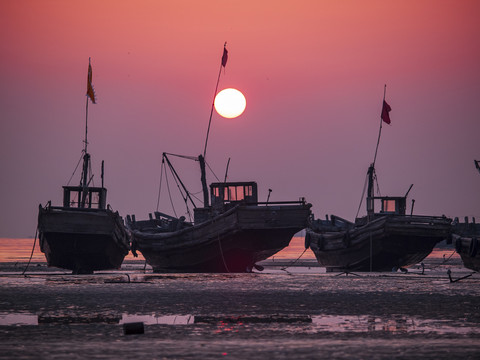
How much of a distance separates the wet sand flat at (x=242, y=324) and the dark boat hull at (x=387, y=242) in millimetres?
21435

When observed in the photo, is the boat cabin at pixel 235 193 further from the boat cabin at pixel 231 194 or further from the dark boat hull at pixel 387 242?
the dark boat hull at pixel 387 242

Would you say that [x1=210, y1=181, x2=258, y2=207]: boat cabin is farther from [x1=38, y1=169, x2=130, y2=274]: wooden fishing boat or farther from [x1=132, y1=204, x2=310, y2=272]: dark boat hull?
[x1=38, y1=169, x2=130, y2=274]: wooden fishing boat

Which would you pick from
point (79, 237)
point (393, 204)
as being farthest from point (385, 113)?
point (79, 237)

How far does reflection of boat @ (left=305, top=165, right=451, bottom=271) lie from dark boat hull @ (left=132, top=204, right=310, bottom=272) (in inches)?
226

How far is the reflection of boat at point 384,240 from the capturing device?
4212 cm

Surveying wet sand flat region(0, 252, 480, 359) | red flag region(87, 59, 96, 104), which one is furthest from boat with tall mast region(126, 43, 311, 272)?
wet sand flat region(0, 252, 480, 359)

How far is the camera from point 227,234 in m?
39.4

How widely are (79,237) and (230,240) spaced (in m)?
7.87

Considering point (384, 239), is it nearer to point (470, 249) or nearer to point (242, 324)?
point (470, 249)

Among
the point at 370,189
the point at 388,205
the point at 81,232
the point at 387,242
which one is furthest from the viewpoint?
the point at 370,189

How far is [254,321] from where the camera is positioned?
41.9 ft

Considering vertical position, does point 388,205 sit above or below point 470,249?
above

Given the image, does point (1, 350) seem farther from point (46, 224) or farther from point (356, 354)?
point (46, 224)

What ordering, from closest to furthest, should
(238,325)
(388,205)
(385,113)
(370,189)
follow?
(238,325), (385,113), (388,205), (370,189)
